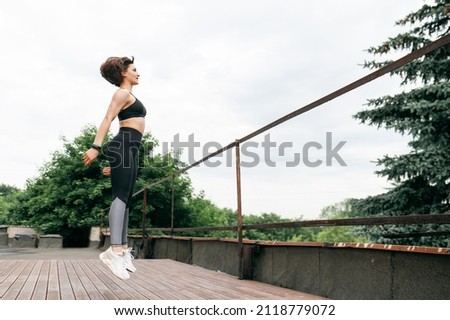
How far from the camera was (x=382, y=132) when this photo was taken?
9734 millimetres

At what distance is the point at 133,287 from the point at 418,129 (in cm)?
741

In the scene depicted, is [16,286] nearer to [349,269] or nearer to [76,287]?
[76,287]

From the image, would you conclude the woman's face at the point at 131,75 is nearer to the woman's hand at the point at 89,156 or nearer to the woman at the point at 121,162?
the woman at the point at 121,162

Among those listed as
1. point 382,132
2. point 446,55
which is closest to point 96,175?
point 382,132

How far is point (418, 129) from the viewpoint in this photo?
8.46m

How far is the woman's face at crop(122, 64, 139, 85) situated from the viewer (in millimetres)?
2604

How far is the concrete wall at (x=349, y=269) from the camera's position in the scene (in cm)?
165

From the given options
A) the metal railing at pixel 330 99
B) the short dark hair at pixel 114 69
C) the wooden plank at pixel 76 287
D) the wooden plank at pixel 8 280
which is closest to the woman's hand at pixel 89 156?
the short dark hair at pixel 114 69

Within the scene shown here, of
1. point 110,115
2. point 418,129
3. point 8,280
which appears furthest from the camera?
point 418,129

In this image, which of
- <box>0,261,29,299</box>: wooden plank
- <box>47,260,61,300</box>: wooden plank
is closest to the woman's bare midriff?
<box>47,260,61,300</box>: wooden plank

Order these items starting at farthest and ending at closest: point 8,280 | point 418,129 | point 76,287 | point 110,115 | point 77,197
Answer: point 77,197 → point 418,129 → point 8,280 → point 76,287 → point 110,115

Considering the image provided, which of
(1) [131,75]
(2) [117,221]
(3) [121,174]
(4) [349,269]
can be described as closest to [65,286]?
(2) [117,221]

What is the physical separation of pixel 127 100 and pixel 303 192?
1662 mm

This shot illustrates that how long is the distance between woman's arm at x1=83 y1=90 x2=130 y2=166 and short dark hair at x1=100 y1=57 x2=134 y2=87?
15cm
